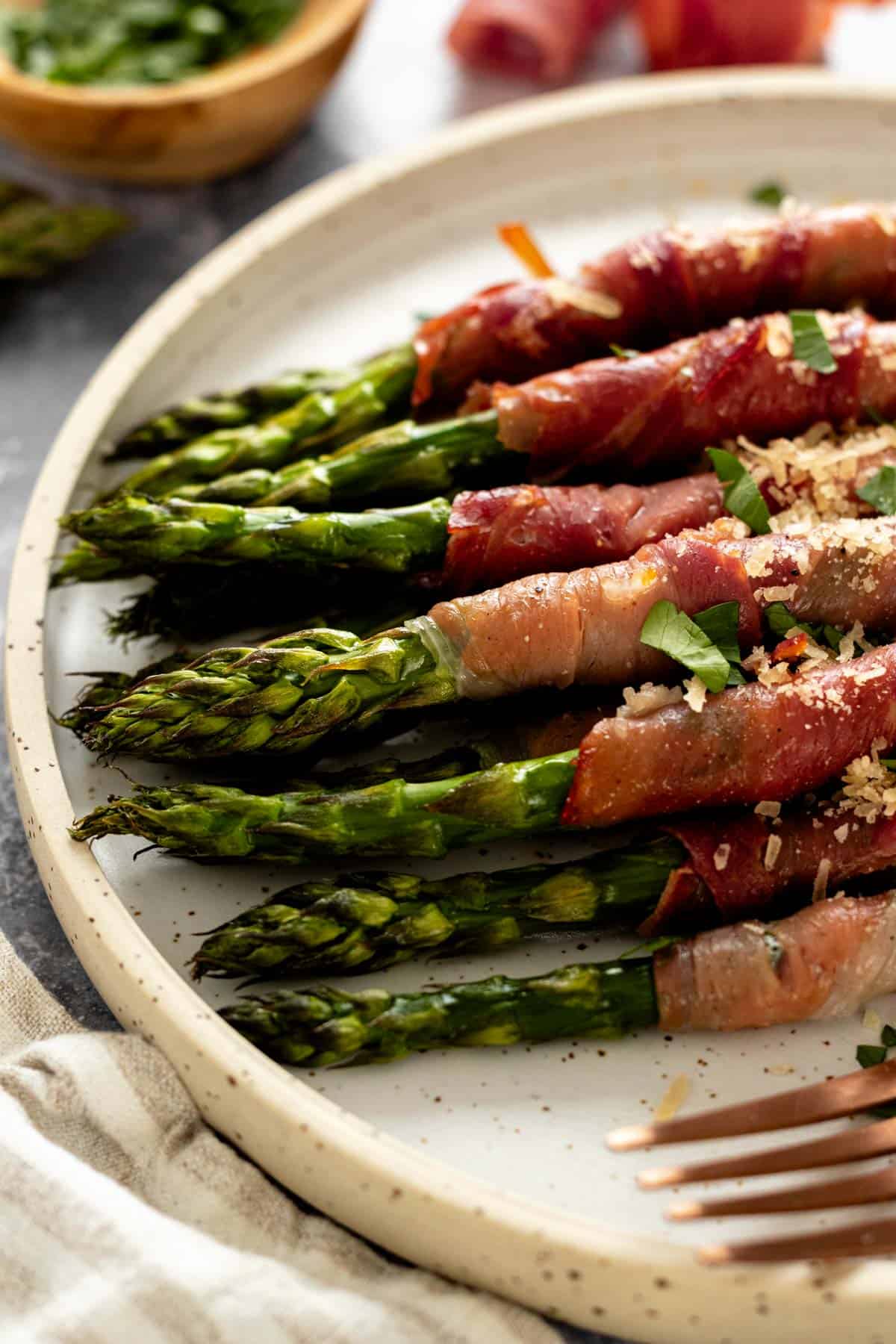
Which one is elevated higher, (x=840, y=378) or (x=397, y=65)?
(x=397, y=65)

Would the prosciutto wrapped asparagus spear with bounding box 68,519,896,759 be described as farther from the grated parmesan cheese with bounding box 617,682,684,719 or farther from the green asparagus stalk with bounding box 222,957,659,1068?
the green asparagus stalk with bounding box 222,957,659,1068

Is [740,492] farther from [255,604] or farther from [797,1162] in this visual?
[797,1162]

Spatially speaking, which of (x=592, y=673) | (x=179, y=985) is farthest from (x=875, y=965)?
(x=179, y=985)

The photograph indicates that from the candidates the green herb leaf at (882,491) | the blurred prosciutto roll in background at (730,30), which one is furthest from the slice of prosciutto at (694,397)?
the blurred prosciutto roll in background at (730,30)

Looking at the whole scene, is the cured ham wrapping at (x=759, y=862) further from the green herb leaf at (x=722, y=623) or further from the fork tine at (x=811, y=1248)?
the fork tine at (x=811, y=1248)

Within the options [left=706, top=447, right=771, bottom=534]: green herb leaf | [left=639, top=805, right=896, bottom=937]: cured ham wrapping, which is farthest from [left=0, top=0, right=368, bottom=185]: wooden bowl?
[left=639, top=805, right=896, bottom=937]: cured ham wrapping

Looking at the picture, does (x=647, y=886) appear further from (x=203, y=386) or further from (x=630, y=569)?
(x=203, y=386)

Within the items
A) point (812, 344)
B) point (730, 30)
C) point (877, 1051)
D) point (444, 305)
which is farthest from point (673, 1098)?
point (730, 30)
